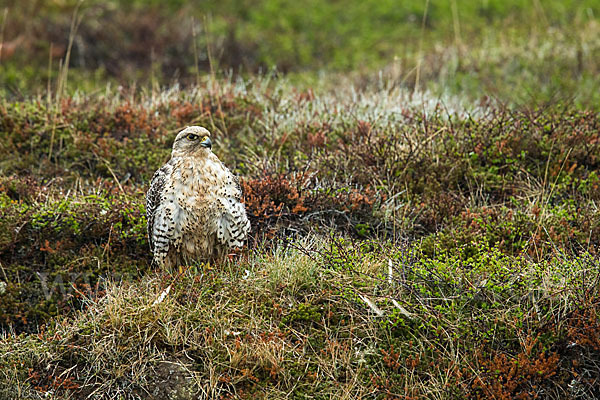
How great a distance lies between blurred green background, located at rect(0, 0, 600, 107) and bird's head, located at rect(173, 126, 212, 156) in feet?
16.2

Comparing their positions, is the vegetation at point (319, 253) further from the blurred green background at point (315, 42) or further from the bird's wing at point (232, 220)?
the blurred green background at point (315, 42)

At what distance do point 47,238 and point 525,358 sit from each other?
4.26 meters

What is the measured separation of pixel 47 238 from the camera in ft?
19.9

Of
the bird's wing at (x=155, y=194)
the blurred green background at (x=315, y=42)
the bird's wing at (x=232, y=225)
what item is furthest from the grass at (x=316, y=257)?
the blurred green background at (x=315, y=42)

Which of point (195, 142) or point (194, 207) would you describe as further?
point (195, 142)

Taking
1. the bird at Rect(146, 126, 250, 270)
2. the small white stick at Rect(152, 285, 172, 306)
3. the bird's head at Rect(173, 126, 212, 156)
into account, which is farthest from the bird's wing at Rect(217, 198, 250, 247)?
the small white stick at Rect(152, 285, 172, 306)

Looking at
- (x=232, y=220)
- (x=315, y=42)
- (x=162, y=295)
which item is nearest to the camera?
(x=162, y=295)

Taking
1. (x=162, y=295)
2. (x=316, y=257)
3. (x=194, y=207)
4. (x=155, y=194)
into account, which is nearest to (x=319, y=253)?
(x=316, y=257)

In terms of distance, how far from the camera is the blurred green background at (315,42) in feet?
34.5

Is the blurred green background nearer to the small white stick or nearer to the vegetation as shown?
the vegetation

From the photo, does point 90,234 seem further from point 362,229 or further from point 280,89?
point 280,89

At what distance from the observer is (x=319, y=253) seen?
17.3 ft

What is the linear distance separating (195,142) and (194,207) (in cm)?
55

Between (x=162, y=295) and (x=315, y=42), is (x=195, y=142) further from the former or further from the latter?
(x=315, y=42)
